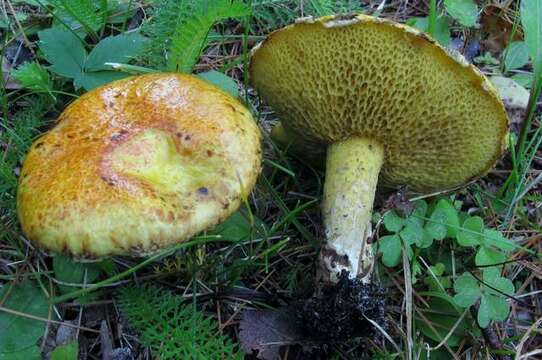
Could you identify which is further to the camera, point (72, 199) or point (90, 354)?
point (90, 354)

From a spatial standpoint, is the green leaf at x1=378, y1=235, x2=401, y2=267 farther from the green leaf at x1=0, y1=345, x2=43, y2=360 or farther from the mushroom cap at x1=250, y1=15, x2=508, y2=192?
the green leaf at x1=0, y1=345, x2=43, y2=360

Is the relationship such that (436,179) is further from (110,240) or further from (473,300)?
(110,240)

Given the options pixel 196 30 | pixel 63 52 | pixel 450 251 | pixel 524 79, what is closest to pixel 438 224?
pixel 450 251

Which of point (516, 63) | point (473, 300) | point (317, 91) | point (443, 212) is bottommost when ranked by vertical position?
point (473, 300)

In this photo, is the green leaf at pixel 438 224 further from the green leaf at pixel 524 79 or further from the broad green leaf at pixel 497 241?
the green leaf at pixel 524 79

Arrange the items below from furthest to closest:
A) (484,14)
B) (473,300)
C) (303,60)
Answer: (484,14) < (473,300) < (303,60)

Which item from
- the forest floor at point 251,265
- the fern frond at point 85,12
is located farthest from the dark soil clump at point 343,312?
the fern frond at point 85,12

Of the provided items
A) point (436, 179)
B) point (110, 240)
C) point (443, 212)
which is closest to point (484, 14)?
point (436, 179)
